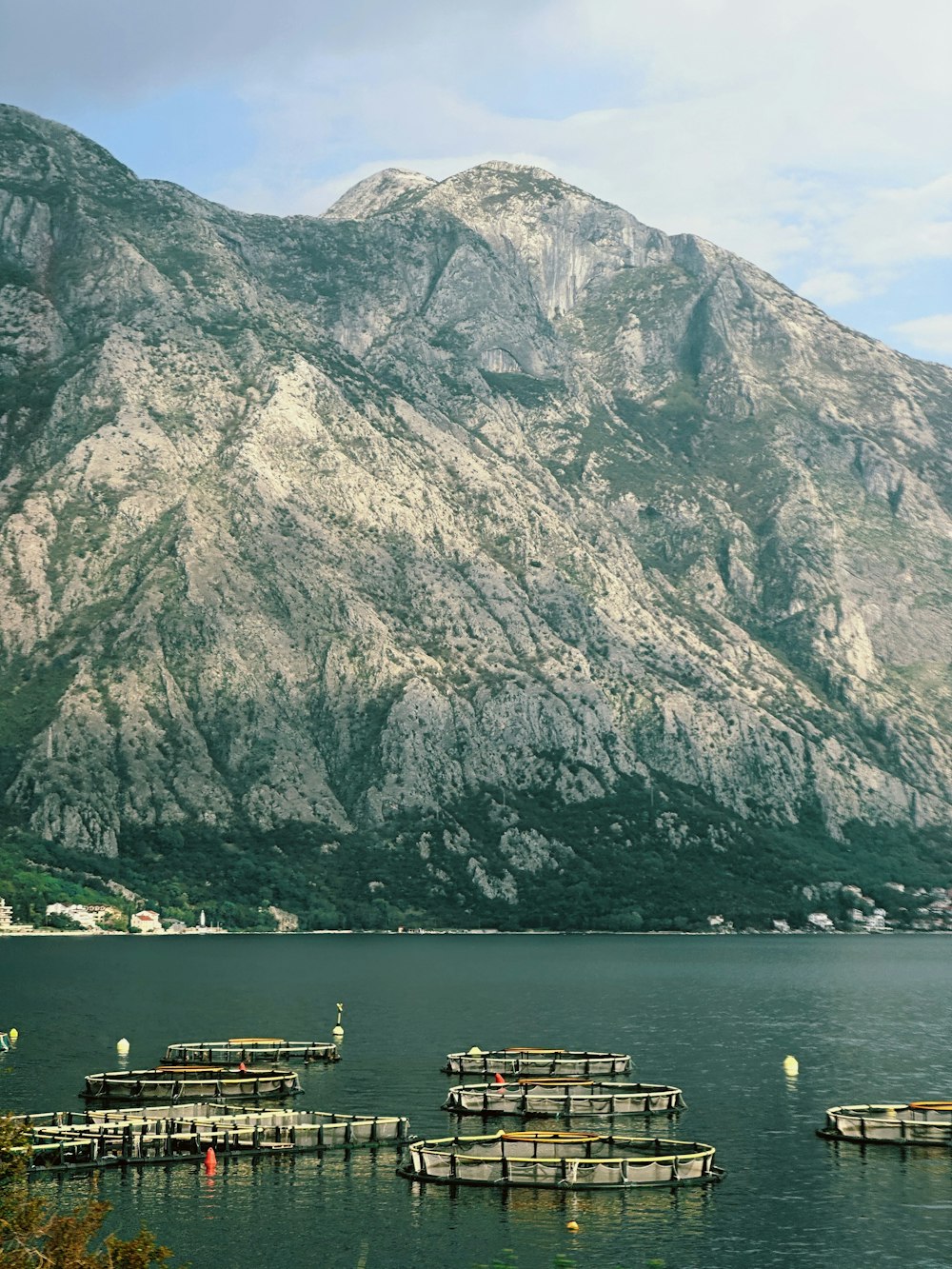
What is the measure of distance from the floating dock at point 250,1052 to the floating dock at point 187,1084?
42.9ft

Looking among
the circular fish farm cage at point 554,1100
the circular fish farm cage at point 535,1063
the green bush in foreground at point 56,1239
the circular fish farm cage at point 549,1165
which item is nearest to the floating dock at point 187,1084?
the circular fish farm cage at point 554,1100

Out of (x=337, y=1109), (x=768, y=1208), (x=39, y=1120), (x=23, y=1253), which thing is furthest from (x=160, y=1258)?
(x=337, y=1109)

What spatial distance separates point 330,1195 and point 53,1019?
105112 mm

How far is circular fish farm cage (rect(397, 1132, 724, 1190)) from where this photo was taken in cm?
9825

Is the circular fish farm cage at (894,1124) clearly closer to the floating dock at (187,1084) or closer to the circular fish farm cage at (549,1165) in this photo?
A: the circular fish farm cage at (549,1165)

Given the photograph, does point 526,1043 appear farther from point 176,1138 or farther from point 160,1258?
point 160,1258

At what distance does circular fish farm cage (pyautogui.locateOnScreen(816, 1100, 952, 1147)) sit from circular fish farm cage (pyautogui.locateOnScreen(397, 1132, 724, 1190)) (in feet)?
53.3

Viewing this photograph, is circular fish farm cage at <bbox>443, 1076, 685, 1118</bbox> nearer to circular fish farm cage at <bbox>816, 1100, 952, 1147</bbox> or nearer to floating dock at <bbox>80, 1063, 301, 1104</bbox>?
circular fish farm cage at <bbox>816, 1100, 952, 1147</bbox>

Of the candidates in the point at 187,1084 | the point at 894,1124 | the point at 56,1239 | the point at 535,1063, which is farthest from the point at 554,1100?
the point at 56,1239

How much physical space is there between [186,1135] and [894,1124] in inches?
1817

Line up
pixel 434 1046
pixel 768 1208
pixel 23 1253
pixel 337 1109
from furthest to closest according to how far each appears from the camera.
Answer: pixel 434 1046, pixel 337 1109, pixel 768 1208, pixel 23 1253

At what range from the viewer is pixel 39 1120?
362ft

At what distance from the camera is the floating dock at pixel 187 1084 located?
12456 cm

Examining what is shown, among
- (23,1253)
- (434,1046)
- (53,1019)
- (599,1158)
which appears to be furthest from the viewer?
(53,1019)
